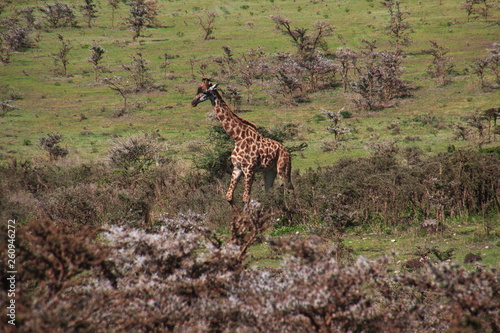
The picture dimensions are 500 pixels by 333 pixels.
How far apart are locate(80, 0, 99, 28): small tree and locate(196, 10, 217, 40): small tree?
47.3ft

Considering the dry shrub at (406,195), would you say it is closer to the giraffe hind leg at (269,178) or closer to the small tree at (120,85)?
the giraffe hind leg at (269,178)

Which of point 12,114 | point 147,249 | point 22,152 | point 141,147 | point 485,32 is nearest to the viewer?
point 147,249

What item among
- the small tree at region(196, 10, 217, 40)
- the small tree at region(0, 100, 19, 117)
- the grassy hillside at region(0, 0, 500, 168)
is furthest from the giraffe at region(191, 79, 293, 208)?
the small tree at region(196, 10, 217, 40)

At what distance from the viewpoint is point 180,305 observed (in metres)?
6.14

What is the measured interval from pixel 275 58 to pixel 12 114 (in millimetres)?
24089

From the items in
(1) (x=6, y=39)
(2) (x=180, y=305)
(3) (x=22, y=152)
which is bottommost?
(3) (x=22, y=152)

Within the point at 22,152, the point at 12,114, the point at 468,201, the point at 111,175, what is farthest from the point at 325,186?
the point at 12,114

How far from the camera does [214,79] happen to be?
1916 inches

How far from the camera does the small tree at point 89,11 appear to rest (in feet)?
237

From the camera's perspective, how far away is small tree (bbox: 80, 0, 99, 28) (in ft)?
237

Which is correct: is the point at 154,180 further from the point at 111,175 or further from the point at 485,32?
the point at 485,32

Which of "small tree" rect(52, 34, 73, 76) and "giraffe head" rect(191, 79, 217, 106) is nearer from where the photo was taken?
"giraffe head" rect(191, 79, 217, 106)

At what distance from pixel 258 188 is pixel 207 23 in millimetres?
55287

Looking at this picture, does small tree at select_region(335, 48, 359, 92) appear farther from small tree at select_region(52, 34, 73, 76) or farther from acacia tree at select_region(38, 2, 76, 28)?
acacia tree at select_region(38, 2, 76, 28)
